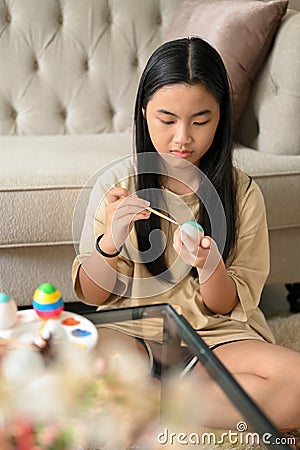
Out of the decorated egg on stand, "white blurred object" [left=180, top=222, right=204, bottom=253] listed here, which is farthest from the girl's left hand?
the decorated egg on stand

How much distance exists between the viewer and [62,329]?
879mm

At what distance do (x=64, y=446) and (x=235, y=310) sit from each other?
1.67ft

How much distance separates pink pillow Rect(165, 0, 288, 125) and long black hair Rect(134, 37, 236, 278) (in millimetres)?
536

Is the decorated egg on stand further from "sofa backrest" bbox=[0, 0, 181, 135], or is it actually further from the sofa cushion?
"sofa backrest" bbox=[0, 0, 181, 135]

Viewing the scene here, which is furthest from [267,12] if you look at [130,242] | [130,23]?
[130,242]

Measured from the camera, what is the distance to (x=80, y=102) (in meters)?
2.03

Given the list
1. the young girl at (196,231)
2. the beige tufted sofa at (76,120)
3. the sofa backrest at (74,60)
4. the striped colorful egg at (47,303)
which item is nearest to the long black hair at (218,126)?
the young girl at (196,231)

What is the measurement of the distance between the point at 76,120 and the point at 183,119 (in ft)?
2.99

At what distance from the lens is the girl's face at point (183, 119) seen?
117cm

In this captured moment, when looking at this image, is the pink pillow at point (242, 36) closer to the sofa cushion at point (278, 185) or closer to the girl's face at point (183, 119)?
the sofa cushion at point (278, 185)

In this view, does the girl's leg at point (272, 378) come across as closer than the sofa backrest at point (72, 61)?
Yes

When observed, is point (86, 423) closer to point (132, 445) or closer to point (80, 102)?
point (132, 445)

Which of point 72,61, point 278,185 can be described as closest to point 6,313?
point 278,185

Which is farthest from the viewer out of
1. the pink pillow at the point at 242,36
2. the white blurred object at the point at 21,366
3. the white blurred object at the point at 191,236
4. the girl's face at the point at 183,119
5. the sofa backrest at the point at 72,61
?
the sofa backrest at the point at 72,61
